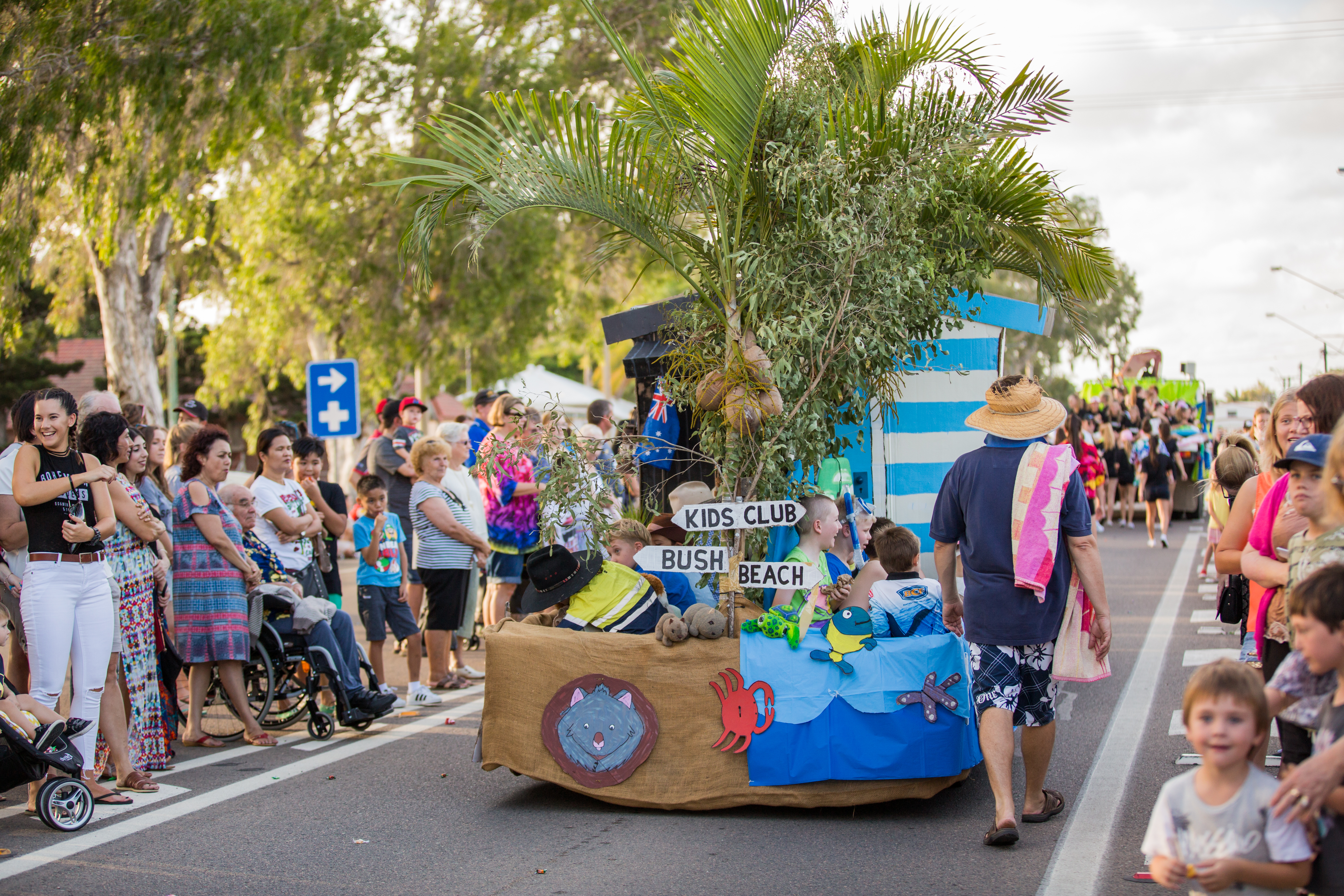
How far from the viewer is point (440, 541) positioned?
8.81 metres

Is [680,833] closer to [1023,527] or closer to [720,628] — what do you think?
[720,628]

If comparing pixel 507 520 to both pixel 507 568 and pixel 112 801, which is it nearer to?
pixel 507 568

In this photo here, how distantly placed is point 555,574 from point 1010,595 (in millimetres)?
2324

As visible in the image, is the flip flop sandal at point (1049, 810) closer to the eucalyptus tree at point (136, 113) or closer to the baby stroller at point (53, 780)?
the baby stroller at point (53, 780)

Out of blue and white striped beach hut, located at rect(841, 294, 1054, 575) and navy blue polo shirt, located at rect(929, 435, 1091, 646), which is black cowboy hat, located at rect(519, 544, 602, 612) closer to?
navy blue polo shirt, located at rect(929, 435, 1091, 646)

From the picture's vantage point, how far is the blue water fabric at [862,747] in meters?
5.39

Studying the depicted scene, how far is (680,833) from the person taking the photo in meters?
5.36

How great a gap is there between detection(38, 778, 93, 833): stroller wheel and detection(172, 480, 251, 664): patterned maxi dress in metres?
1.48

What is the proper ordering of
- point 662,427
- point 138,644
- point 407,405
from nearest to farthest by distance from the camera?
point 138,644 → point 662,427 → point 407,405

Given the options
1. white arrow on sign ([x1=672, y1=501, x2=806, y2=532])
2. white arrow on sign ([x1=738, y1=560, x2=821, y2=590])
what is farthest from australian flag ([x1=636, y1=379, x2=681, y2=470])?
white arrow on sign ([x1=738, y1=560, x2=821, y2=590])

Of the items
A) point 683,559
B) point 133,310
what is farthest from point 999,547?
point 133,310

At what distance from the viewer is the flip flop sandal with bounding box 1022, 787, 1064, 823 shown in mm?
5383

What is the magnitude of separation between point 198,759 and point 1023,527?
507 centimetres

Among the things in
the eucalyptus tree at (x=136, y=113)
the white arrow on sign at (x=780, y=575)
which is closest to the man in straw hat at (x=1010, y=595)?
the white arrow on sign at (x=780, y=575)
